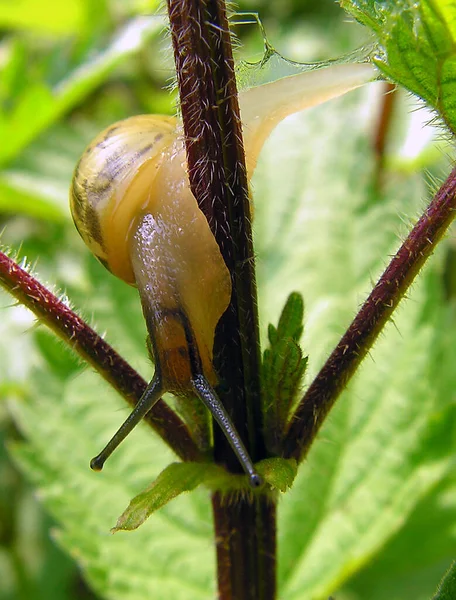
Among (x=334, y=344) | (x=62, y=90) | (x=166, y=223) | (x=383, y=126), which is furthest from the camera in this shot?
(x=383, y=126)

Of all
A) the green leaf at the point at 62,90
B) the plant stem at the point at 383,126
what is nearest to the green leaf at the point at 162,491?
the green leaf at the point at 62,90

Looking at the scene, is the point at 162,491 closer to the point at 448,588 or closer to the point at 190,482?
the point at 190,482

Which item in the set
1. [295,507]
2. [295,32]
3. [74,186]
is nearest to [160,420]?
[74,186]

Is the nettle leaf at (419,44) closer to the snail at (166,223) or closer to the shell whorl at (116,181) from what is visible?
the snail at (166,223)

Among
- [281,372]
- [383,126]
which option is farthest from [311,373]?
[383,126]

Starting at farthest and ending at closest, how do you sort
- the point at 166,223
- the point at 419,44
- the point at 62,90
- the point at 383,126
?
the point at 383,126, the point at 62,90, the point at 166,223, the point at 419,44

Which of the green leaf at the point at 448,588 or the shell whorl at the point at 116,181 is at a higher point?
the shell whorl at the point at 116,181

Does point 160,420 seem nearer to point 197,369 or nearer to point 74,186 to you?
point 197,369
